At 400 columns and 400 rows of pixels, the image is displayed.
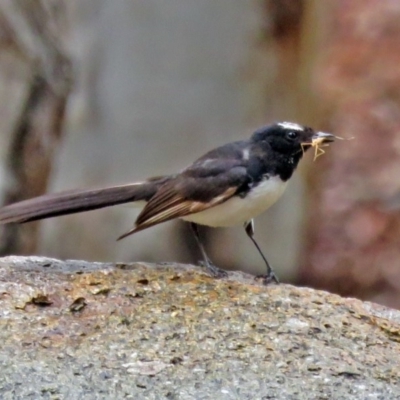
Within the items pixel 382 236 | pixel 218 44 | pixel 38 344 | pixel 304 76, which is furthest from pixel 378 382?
pixel 382 236

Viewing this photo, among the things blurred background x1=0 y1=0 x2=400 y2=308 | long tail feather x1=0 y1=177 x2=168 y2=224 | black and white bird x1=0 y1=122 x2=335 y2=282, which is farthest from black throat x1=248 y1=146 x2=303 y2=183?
blurred background x1=0 y1=0 x2=400 y2=308

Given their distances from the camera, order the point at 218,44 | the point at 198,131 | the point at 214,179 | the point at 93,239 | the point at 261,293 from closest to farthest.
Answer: the point at 261,293 < the point at 214,179 < the point at 218,44 < the point at 198,131 < the point at 93,239

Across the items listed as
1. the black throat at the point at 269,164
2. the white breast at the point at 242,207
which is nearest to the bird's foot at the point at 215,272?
the white breast at the point at 242,207

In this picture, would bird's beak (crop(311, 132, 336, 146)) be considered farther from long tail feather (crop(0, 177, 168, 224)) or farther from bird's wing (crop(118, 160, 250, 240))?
long tail feather (crop(0, 177, 168, 224))

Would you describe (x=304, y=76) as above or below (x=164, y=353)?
above

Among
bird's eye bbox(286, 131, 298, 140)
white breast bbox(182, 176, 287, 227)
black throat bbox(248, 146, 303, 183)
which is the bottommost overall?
white breast bbox(182, 176, 287, 227)

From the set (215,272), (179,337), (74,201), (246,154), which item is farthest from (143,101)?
(179,337)

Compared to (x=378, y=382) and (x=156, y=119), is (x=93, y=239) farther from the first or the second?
(x=378, y=382)

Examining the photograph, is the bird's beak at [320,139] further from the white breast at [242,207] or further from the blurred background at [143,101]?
the blurred background at [143,101]
